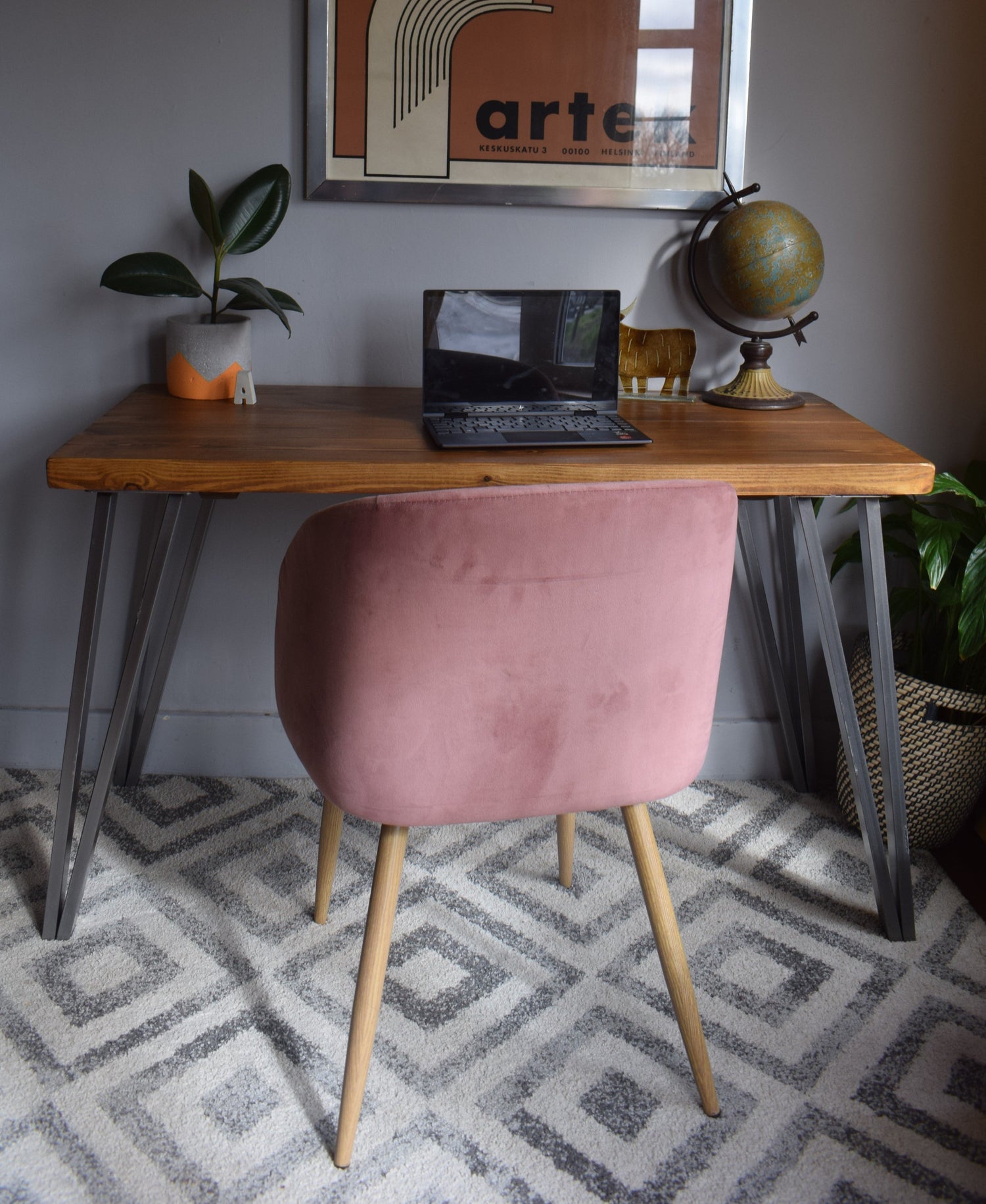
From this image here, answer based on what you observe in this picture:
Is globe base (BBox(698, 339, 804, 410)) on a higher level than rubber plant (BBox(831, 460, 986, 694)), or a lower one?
higher

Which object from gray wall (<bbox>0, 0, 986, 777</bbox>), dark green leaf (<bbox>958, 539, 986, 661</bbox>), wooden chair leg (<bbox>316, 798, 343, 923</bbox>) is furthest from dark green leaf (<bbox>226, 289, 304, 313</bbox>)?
dark green leaf (<bbox>958, 539, 986, 661</bbox>)

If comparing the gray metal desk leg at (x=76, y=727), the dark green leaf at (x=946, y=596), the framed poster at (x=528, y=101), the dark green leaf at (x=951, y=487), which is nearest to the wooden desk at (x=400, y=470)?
the gray metal desk leg at (x=76, y=727)

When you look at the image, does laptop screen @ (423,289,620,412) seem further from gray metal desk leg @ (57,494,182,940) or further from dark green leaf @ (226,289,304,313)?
gray metal desk leg @ (57,494,182,940)

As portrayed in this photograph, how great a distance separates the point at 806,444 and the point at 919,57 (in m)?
0.75

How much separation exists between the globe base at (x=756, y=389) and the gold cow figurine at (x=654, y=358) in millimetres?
82

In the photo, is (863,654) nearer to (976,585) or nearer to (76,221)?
(976,585)

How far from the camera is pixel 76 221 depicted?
5.86 feet

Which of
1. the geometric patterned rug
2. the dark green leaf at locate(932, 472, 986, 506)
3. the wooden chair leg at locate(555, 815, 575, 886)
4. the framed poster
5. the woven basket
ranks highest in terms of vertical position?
the framed poster

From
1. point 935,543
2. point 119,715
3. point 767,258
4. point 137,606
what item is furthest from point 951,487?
point 137,606

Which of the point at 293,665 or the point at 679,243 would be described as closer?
the point at 293,665

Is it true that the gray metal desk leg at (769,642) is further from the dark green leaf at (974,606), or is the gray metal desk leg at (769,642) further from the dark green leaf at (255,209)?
the dark green leaf at (255,209)

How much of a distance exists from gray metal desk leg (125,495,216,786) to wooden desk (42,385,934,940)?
242mm

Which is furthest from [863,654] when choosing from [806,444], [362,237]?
[362,237]

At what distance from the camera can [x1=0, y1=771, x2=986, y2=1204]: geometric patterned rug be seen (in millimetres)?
1234
